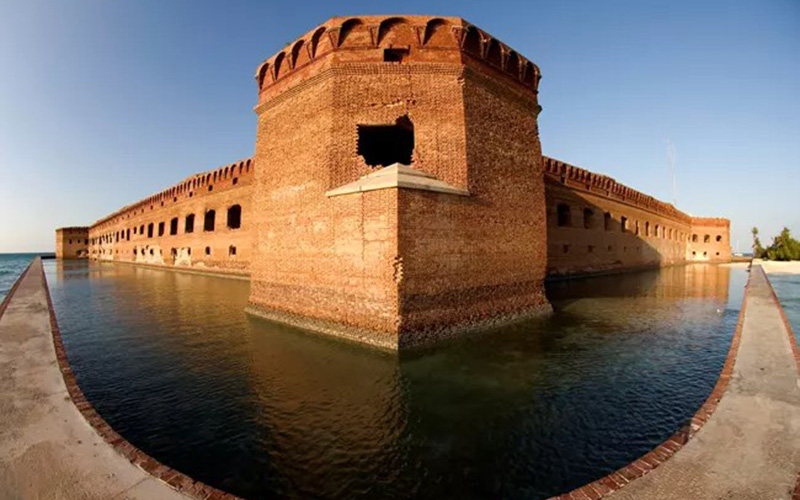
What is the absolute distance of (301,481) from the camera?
3.19 metres

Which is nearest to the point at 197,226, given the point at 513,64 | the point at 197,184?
the point at 197,184

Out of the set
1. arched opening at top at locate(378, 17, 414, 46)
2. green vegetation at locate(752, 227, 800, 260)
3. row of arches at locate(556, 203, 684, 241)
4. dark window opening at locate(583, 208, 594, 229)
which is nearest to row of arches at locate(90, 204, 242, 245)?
arched opening at top at locate(378, 17, 414, 46)

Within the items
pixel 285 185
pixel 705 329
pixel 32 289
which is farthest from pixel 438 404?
pixel 32 289

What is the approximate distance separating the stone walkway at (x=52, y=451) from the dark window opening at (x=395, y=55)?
27.5 ft

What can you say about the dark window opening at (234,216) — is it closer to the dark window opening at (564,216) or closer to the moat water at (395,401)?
the moat water at (395,401)

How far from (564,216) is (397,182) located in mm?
16936

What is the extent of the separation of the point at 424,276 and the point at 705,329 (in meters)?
7.20

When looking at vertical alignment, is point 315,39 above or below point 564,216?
above

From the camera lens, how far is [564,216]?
21.0 m

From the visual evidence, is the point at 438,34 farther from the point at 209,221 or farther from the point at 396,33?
the point at 209,221

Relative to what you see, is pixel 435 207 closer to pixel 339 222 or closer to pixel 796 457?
pixel 339 222

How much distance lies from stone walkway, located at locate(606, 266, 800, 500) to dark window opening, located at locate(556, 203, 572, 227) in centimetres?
1687

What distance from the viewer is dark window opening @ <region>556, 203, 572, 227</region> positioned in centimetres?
2067

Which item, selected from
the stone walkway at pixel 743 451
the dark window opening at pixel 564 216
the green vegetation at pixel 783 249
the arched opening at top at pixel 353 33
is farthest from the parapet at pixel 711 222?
the arched opening at top at pixel 353 33
